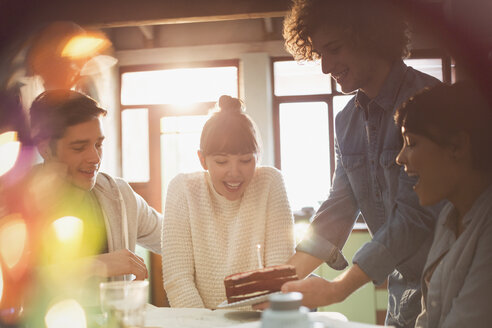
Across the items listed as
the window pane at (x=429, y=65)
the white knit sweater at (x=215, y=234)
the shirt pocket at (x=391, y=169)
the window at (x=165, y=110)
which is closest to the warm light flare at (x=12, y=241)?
the white knit sweater at (x=215, y=234)

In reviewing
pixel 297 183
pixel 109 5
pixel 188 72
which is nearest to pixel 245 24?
pixel 188 72

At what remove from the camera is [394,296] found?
1340 mm

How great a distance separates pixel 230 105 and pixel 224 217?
1.31ft

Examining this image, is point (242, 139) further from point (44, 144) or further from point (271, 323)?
point (271, 323)

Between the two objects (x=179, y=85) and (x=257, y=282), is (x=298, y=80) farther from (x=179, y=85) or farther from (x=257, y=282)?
(x=257, y=282)

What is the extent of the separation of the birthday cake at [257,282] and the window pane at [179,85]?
4377 millimetres

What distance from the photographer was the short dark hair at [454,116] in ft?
3.42

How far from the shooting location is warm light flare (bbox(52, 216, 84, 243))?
1627mm

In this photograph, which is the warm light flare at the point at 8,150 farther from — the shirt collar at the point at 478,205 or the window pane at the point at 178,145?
the window pane at the point at 178,145

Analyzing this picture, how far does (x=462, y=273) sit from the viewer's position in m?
0.95

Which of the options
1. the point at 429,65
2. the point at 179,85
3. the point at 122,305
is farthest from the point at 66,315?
the point at 429,65

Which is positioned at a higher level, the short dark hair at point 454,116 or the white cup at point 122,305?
the short dark hair at point 454,116

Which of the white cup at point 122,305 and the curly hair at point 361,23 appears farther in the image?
the curly hair at point 361,23

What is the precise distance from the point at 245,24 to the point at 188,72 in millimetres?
875
